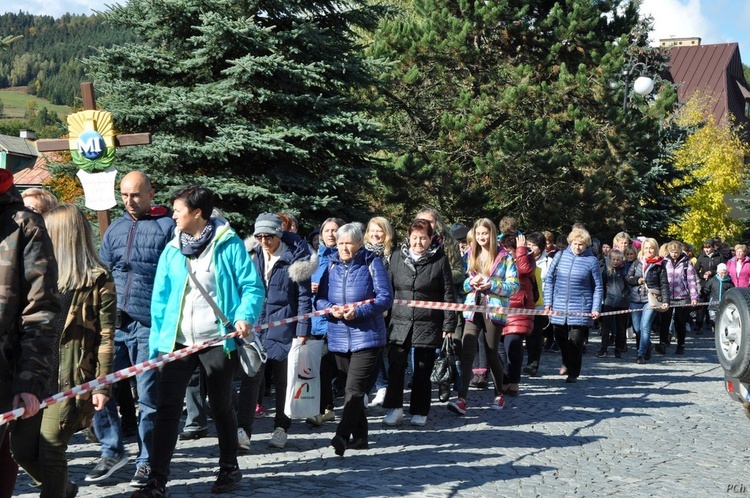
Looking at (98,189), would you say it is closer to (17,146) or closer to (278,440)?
(278,440)

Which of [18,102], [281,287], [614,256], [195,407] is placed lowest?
[195,407]

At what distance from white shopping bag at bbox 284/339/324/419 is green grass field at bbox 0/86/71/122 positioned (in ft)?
537

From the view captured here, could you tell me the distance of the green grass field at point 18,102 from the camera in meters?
167

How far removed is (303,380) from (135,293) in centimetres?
153

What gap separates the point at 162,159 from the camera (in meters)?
14.3

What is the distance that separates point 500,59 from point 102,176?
15.1 metres

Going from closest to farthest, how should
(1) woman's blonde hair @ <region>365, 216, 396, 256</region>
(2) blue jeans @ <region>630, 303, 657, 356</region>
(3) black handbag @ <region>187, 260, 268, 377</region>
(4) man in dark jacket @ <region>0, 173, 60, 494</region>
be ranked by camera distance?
1. (4) man in dark jacket @ <region>0, 173, 60, 494</region>
2. (3) black handbag @ <region>187, 260, 268, 377</region>
3. (1) woman's blonde hair @ <region>365, 216, 396, 256</region>
4. (2) blue jeans @ <region>630, 303, 657, 356</region>

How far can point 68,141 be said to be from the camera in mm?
11758

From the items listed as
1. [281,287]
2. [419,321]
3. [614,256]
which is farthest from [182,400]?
[614,256]

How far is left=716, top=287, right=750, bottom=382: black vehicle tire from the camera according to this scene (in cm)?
719

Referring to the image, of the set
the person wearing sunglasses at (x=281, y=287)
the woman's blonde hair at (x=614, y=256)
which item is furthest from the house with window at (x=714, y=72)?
the person wearing sunglasses at (x=281, y=287)

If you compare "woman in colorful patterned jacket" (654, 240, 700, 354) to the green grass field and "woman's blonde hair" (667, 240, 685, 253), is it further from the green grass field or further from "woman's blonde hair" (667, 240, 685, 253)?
the green grass field

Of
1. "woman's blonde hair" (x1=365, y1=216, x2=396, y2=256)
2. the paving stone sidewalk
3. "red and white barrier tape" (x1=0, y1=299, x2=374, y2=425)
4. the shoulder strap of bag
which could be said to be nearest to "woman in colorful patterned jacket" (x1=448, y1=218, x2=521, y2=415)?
the paving stone sidewalk

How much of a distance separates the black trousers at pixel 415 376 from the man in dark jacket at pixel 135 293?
7.88 feet
